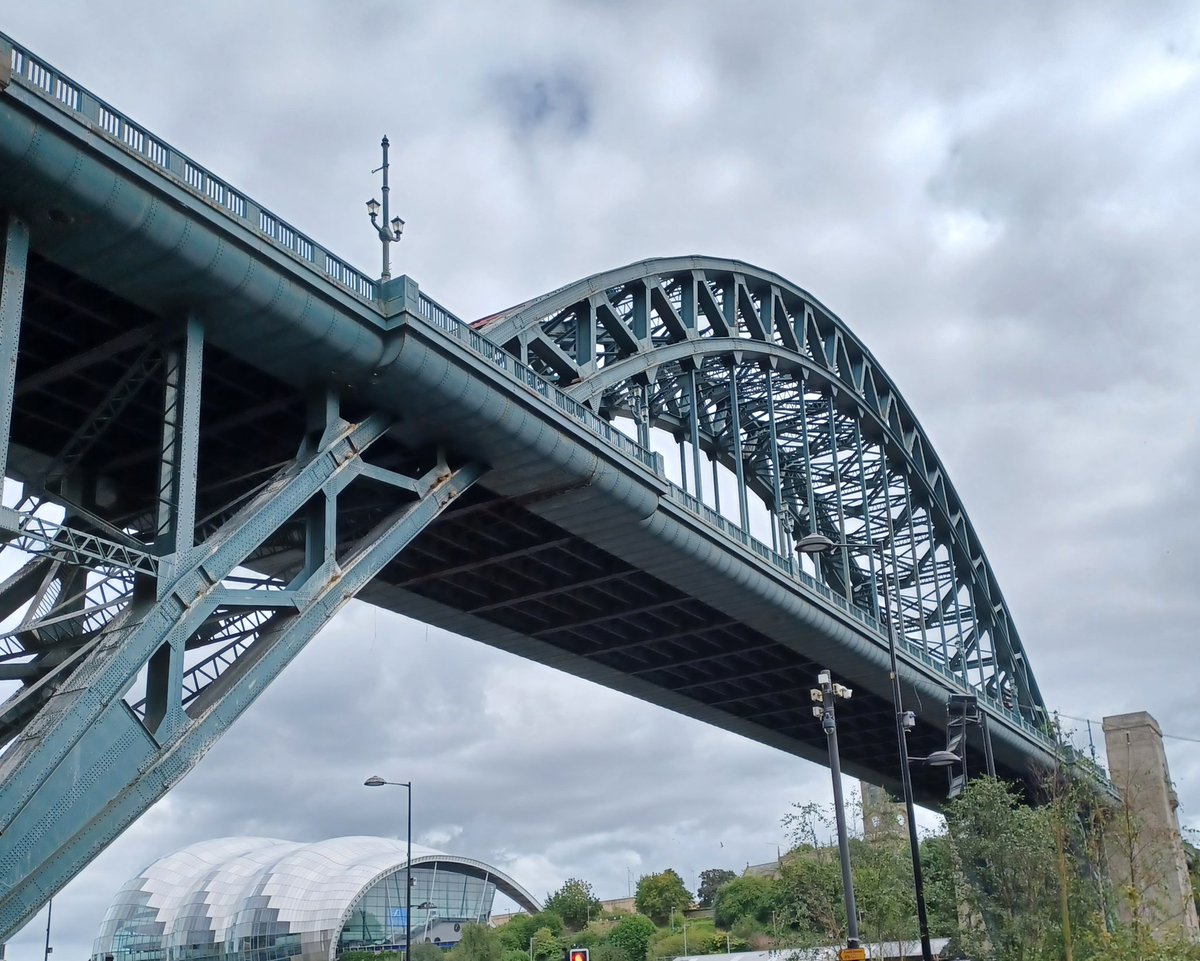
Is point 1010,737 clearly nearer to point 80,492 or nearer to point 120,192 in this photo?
point 80,492

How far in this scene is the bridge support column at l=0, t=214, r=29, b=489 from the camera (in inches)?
869

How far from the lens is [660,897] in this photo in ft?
442

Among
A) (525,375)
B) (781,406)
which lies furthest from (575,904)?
(525,375)

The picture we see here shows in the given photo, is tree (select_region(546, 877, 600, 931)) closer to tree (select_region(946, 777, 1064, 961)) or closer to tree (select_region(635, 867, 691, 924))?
tree (select_region(635, 867, 691, 924))

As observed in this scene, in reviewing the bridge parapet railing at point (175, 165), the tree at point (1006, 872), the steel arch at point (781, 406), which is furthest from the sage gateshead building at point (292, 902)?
the bridge parapet railing at point (175, 165)

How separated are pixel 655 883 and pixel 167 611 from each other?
118934 mm

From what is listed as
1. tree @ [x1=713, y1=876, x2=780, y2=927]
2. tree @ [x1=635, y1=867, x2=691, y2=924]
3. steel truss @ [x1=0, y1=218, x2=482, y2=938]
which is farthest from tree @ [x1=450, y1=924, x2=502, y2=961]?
steel truss @ [x1=0, y1=218, x2=482, y2=938]

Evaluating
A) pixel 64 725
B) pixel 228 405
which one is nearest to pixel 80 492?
pixel 228 405

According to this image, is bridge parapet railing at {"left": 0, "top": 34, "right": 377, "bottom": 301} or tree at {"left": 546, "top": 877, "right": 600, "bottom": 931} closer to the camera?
bridge parapet railing at {"left": 0, "top": 34, "right": 377, "bottom": 301}

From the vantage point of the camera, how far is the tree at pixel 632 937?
104 m

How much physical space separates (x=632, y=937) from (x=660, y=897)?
30012mm

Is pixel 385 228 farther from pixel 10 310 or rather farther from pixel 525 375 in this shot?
pixel 10 310

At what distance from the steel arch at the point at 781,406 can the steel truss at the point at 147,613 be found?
1030cm

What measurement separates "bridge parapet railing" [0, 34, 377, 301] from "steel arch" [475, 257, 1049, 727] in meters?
9.35
